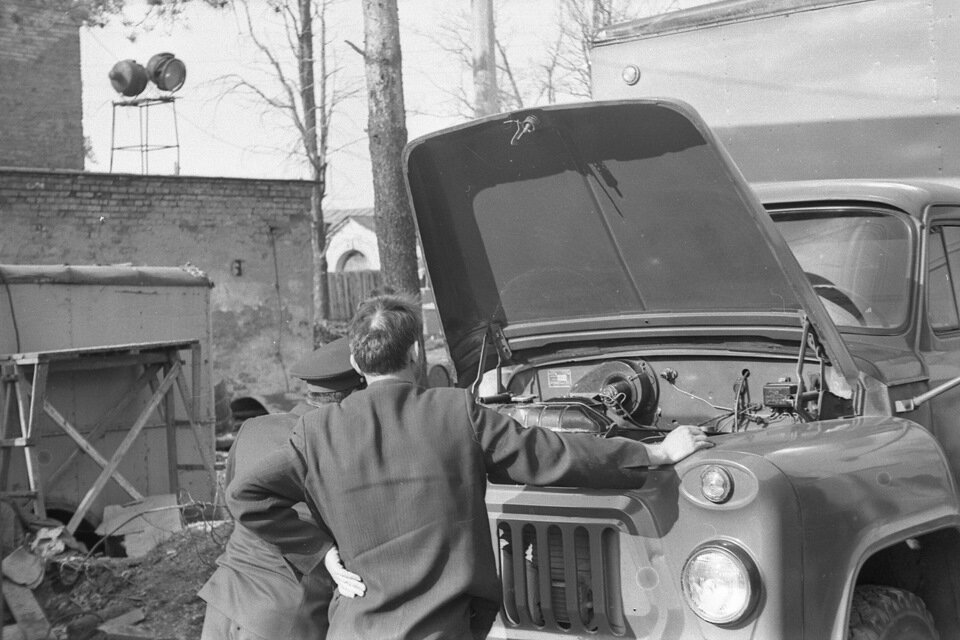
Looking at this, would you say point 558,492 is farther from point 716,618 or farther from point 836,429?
point 836,429

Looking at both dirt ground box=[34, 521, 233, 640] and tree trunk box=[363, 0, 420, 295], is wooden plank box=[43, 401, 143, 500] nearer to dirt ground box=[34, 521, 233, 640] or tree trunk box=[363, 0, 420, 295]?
dirt ground box=[34, 521, 233, 640]

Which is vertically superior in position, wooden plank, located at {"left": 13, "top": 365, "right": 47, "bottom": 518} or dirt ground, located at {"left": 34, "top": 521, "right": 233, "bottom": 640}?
wooden plank, located at {"left": 13, "top": 365, "right": 47, "bottom": 518}

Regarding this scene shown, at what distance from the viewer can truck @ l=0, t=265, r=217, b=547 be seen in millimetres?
8008

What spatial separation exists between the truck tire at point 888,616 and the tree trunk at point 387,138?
582cm

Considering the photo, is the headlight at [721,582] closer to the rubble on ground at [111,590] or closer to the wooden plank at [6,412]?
the rubble on ground at [111,590]

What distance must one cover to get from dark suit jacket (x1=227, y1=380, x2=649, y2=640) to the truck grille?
456 mm

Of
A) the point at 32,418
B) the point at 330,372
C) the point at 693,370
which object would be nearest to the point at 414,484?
the point at 330,372

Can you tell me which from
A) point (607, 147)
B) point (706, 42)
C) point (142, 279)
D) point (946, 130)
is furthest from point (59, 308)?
point (946, 130)

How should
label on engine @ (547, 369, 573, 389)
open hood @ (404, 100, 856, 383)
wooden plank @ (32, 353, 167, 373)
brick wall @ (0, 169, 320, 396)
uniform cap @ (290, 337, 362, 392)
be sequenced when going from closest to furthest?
uniform cap @ (290, 337, 362, 392)
open hood @ (404, 100, 856, 383)
label on engine @ (547, 369, 573, 389)
wooden plank @ (32, 353, 167, 373)
brick wall @ (0, 169, 320, 396)

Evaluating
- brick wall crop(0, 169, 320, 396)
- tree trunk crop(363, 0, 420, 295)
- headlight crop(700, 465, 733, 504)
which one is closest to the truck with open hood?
headlight crop(700, 465, 733, 504)

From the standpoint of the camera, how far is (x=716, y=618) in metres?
3.09

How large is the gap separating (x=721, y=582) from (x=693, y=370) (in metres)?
1.60

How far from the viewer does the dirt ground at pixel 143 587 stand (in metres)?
6.60

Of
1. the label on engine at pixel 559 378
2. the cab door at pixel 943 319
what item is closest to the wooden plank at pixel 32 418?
the label on engine at pixel 559 378
